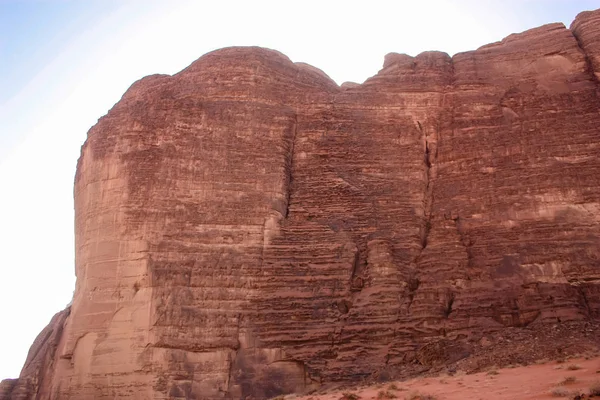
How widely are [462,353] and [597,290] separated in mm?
5792

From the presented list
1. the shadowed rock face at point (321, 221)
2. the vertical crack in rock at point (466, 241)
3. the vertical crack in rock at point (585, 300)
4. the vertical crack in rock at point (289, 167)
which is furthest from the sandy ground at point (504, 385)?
the vertical crack in rock at point (289, 167)

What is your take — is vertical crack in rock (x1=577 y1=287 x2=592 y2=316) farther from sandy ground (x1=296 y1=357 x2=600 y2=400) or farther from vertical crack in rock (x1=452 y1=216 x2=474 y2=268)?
sandy ground (x1=296 y1=357 x2=600 y2=400)

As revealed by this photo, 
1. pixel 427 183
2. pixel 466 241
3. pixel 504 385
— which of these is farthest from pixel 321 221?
pixel 504 385

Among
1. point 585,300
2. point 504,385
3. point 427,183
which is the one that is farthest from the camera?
point 427,183

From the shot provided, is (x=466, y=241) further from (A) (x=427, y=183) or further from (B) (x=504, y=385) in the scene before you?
(B) (x=504, y=385)

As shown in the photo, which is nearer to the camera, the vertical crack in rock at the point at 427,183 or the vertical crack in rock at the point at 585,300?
the vertical crack in rock at the point at 585,300

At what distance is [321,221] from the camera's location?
26.2 metres

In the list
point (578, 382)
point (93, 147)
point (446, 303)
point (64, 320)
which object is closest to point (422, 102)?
point (446, 303)

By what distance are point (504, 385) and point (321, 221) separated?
12.1m

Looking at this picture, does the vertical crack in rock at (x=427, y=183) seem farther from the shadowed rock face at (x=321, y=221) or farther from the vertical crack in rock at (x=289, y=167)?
the vertical crack in rock at (x=289, y=167)

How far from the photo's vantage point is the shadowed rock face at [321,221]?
2283cm

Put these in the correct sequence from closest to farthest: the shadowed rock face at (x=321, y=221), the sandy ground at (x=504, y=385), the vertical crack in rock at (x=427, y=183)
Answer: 1. the sandy ground at (x=504, y=385)
2. the shadowed rock face at (x=321, y=221)
3. the vertical crack in rock at (x=427, y=183)

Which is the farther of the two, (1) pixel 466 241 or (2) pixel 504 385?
(1) pixel 466 241

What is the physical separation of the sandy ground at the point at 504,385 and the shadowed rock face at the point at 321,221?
117 inches
